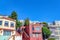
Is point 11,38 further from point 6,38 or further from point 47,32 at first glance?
point 47,32

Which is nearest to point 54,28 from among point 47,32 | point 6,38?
point 47,32

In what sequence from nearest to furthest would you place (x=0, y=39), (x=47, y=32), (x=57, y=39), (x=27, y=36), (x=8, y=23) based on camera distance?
(x=0, y=39), (x=8, y=23), (x=27, y=36), (x=47, y=32), (x=57, y=39)

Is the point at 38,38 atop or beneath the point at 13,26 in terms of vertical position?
beneath

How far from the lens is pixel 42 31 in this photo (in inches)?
2328

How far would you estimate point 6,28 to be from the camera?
43.1m

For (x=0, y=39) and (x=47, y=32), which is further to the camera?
(x=47, y=32)

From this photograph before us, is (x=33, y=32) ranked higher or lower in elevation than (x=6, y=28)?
lower

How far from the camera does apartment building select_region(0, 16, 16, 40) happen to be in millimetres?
41669

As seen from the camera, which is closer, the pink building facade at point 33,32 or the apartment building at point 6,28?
the apartment building at point 6,28

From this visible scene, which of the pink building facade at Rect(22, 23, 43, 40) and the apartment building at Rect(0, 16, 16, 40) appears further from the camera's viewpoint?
the pink building facade at Rect(22, 23, 43, 40)

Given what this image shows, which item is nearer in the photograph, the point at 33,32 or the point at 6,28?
the point at 6,28

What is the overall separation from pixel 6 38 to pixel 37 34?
15.1 meters

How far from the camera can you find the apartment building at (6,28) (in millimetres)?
41669

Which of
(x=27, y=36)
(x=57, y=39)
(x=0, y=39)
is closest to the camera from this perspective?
(x=0, y=39)
